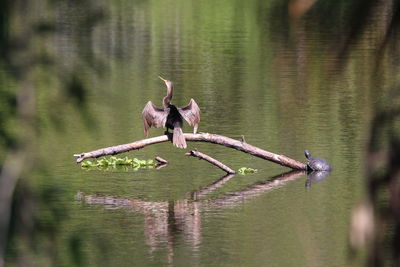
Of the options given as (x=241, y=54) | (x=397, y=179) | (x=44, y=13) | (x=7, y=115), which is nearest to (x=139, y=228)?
(x=7, y=115)

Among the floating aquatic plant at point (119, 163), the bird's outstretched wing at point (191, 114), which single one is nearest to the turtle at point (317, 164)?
the bird's outstretched wing at point (191, 114)

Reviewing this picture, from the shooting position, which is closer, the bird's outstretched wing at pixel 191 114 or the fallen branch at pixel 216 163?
the fallen branch at pixel 216 163

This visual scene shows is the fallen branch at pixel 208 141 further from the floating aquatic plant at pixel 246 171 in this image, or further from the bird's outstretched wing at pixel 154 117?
the bird's outstretched wing at pixel 154 117

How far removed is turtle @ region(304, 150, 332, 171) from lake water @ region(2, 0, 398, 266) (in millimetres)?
256

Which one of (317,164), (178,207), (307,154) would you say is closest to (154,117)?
(307,154)

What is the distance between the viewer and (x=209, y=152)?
18.6m

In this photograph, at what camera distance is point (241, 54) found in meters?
32.4

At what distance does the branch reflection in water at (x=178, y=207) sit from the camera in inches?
521

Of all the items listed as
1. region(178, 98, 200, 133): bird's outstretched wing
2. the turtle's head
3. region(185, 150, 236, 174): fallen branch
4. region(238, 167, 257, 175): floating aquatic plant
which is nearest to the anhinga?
region(178, 98, 200, 133): bird's outstretched wing

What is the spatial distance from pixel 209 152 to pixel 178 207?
388 cm

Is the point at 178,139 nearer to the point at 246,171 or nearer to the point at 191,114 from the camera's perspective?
the point at 191,114

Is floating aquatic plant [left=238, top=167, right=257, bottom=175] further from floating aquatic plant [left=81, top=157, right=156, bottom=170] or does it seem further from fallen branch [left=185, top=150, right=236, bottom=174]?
floating aquatic plant [left=81, top=157, right=156, bottom=170]

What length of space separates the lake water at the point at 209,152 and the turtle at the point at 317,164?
0.26m

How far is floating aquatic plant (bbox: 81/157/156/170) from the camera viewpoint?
17406 mm
